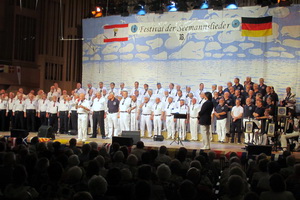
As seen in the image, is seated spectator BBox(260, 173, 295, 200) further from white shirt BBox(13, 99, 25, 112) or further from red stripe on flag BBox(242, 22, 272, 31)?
white shirt BBox(13, 99, 25, 112)

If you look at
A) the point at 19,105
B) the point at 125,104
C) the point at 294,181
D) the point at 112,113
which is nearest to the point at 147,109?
the point at 125,104

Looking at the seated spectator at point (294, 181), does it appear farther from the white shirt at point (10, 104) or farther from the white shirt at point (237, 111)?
the white shirt at point (10, 104)

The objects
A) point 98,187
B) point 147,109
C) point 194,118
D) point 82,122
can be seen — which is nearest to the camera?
point 98,187

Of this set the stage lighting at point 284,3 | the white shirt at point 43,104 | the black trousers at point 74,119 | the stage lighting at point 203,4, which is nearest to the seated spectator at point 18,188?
the black trousers at point 74,119

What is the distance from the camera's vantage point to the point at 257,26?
15.2 metres

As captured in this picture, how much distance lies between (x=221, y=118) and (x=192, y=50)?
12.1ft

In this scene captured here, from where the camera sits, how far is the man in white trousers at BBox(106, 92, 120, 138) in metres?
14.4

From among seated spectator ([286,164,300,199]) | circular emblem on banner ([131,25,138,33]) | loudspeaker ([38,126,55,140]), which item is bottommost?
seated spectator ([286,164,300,199])

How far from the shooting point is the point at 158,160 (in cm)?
700

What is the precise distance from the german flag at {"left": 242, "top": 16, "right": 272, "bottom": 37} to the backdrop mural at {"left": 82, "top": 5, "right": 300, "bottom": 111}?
0.17 m

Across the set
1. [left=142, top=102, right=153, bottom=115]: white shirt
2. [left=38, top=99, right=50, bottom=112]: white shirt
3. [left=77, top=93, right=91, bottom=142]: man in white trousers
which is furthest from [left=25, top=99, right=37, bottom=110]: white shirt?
[left=142, top=102, right=153, bottom=115]: white shirt

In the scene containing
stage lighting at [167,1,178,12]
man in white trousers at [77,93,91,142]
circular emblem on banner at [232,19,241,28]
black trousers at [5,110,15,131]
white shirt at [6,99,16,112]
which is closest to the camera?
man in white trousers at [77,93,91,142]

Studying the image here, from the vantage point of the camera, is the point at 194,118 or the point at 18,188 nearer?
the point at 18,188

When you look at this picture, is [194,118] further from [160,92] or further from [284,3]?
[284,3]
